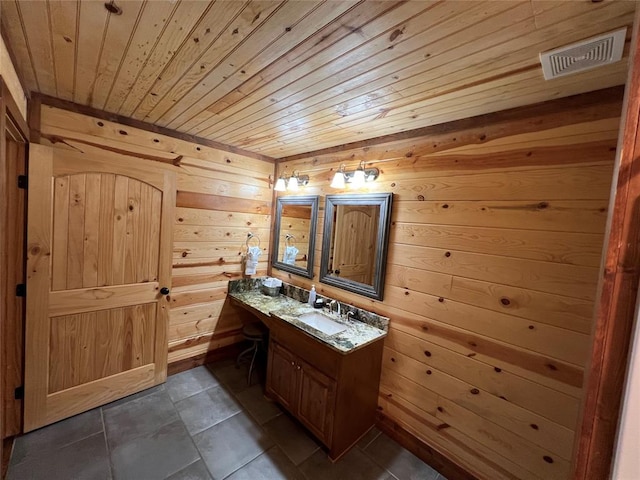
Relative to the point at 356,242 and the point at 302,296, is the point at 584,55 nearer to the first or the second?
the point at 356,242

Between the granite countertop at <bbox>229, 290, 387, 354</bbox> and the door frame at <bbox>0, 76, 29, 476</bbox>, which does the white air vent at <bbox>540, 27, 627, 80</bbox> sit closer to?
the granite countertop at <bbox>229, 290, 387, 354</bbox>

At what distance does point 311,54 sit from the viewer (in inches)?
46.8

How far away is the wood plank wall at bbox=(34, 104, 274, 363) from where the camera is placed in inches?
93.8

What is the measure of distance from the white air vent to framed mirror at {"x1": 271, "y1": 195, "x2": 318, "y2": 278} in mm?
1900

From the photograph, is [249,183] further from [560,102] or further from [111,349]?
[560,102]

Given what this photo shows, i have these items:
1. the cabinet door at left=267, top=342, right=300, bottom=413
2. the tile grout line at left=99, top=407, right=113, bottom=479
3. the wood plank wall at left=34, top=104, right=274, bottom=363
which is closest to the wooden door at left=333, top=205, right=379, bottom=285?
the cabinet door at left=267, top=342, right=300, bottom=413

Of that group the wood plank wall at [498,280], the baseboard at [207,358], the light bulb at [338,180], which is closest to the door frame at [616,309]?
the wood plank wall at [498,280]

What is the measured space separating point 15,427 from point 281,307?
198cm

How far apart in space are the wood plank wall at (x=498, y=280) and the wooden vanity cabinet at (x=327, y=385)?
0.19 m

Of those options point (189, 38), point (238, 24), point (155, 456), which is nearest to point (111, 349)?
point (155, 456)

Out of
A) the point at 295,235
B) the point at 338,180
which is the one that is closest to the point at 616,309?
the point at 338,180

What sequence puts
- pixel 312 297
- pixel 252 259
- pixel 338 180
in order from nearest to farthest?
pixel 338 180 → pixel 312 297 → pixel 252 259

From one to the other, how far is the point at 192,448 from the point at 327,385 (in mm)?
1024

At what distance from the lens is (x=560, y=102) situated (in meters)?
1.39
